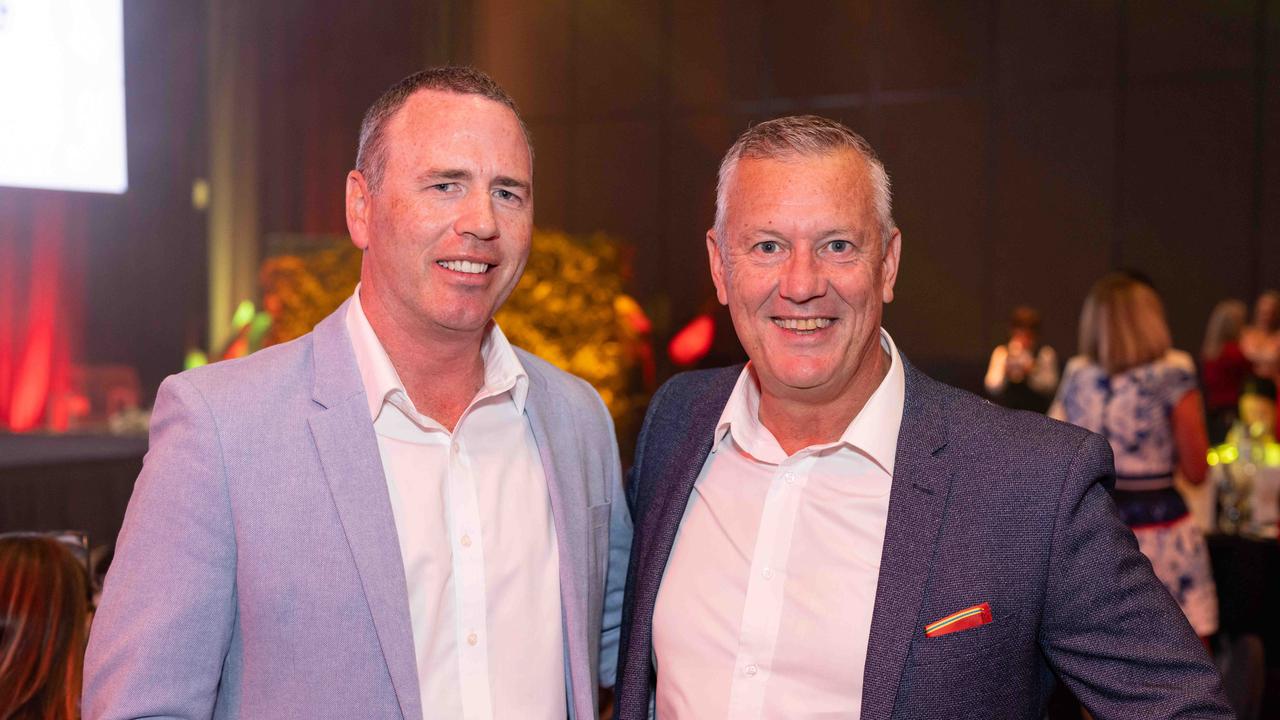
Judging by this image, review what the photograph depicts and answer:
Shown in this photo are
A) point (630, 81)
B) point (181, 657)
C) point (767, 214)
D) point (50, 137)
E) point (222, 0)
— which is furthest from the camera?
point (630, 81)

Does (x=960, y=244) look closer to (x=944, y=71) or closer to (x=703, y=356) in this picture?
(x=944, y=71)

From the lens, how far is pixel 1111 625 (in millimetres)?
1569

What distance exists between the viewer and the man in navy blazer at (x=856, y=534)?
1590mm

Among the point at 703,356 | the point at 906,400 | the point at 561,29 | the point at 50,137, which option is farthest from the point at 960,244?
the point at 906,400

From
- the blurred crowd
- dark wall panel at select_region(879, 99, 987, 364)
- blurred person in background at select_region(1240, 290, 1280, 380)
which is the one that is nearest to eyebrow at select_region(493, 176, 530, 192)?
the blurred crowd

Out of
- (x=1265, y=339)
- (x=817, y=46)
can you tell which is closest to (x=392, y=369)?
(x=1265, y=339)

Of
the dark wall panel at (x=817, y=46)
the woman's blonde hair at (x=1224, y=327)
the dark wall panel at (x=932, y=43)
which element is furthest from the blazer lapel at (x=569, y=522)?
the dark wall panel at (x=817, y=46)

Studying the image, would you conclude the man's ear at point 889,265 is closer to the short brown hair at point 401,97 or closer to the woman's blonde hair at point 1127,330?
the short brown hair at point 401,97

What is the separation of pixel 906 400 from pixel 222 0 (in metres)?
9.52

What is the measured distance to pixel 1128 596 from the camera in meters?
1.57

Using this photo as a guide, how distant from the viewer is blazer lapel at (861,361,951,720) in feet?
5.21

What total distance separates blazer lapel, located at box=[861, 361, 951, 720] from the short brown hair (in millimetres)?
778

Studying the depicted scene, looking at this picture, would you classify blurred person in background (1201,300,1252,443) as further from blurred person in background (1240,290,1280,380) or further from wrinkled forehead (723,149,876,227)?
wrinkled forehead (723,149,876,227)

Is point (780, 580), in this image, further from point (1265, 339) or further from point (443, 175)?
point (1265, 339)
